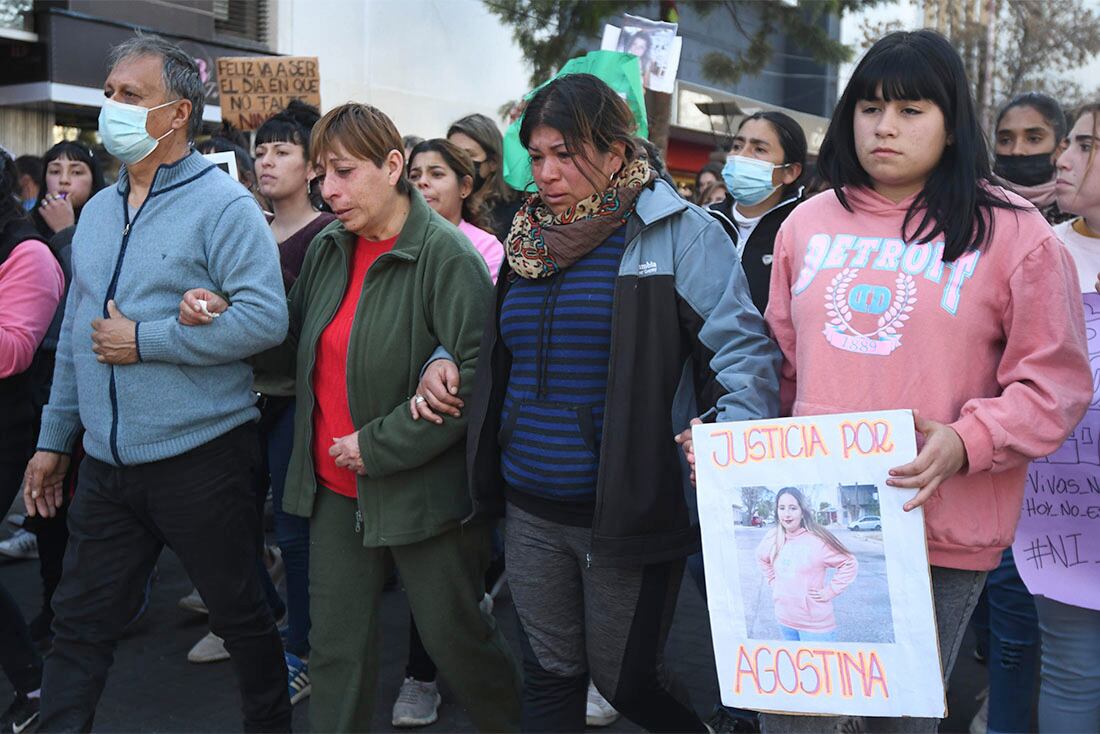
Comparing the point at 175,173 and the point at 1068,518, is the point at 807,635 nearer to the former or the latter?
the point at 1068,518

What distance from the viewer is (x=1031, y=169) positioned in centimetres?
487

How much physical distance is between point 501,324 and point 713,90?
22.7 m

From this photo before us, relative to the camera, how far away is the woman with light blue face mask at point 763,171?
4.83 meters

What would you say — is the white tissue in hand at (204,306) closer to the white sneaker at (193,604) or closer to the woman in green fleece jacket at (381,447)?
the woman in green fleece jacket at (381,447)

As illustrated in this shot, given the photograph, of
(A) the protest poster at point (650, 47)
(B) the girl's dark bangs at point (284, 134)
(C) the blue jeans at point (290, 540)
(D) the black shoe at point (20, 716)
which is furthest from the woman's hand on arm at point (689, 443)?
(A) the protest poster at point (650, 47)

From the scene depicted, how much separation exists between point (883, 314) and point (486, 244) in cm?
289

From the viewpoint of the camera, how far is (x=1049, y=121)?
4902 mm

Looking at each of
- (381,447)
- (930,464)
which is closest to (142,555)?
(381,447)

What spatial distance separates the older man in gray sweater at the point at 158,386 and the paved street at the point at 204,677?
33.4 inches

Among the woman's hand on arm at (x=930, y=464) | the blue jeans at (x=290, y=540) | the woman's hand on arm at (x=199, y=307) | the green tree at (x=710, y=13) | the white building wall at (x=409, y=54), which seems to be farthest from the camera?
the white building wall at (x=409, y=54)

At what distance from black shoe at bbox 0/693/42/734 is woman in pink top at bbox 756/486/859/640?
2955 mm

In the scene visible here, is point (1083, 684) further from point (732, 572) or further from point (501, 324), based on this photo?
point (501, 324)

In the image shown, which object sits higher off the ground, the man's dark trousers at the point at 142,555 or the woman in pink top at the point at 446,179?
the woman in pink top at the point at 446,179

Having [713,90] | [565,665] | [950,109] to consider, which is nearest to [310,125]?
[565,665]
